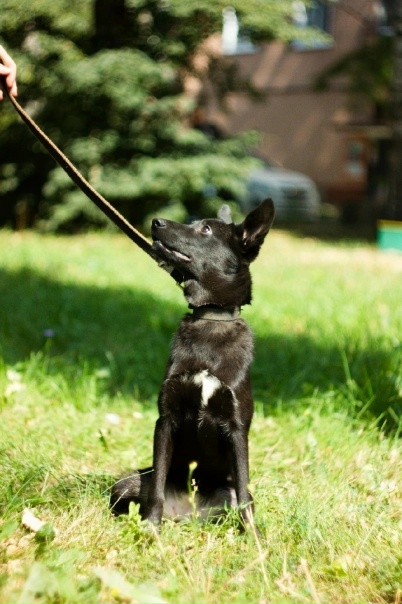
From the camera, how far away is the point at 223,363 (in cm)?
268

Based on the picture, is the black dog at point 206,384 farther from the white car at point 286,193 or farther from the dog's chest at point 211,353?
→ the white car at point 286,193

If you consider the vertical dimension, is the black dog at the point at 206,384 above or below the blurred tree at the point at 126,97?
above

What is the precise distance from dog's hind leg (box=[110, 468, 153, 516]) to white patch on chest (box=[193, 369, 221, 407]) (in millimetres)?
416

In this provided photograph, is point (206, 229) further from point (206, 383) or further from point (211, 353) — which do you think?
point (206, 383)

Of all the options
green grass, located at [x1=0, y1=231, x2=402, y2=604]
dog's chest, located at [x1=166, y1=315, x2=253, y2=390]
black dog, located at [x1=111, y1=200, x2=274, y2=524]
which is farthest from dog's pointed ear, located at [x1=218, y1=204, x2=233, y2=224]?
green grass, located at [x1=0, y1=231, x2=402, y2=604]

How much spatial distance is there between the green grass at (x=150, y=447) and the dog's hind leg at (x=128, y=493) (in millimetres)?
74

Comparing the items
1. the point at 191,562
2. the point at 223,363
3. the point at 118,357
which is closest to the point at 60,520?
the point at 191,562

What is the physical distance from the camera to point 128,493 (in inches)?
108

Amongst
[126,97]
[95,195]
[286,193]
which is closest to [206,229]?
[95,195]

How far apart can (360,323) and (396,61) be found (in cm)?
679

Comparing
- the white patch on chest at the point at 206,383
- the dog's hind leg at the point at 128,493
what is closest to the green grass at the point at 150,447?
the dog's hind leg at the point at 128,493

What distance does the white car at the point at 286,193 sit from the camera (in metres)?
15.6

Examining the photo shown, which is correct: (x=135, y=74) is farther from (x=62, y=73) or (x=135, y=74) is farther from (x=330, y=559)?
(x=330, y=559)

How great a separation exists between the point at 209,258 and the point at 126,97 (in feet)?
24.9
